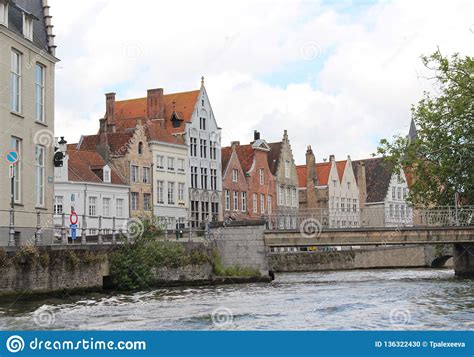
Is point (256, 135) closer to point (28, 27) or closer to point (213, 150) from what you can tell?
point (213, 150)

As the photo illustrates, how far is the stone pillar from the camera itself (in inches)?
1868

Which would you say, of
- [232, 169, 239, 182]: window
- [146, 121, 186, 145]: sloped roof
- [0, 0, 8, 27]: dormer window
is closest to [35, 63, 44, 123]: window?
[0, 0, 8, 27]: dormer window

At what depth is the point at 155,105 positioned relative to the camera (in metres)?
66.3

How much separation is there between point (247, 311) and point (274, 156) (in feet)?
191

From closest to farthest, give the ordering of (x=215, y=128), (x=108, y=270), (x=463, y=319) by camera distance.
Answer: (x=463, y=319)
(x=108, y=270)
(x=215, y=128)

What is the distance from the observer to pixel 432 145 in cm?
4600

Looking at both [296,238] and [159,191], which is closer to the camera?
[296,238]

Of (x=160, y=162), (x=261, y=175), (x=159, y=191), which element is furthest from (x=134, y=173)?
(x=261, y=175)

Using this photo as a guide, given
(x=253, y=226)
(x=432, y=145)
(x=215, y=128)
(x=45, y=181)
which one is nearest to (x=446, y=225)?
(x=432, y=145)

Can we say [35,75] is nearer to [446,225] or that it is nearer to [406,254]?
[446,225]

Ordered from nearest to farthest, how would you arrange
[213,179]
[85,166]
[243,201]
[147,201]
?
[85,166]
[147,201]
[213,179]
[243,201]

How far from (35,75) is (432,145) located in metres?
22.2

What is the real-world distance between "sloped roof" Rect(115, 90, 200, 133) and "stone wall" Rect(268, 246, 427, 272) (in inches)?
491

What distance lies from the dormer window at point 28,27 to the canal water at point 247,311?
384 inches
